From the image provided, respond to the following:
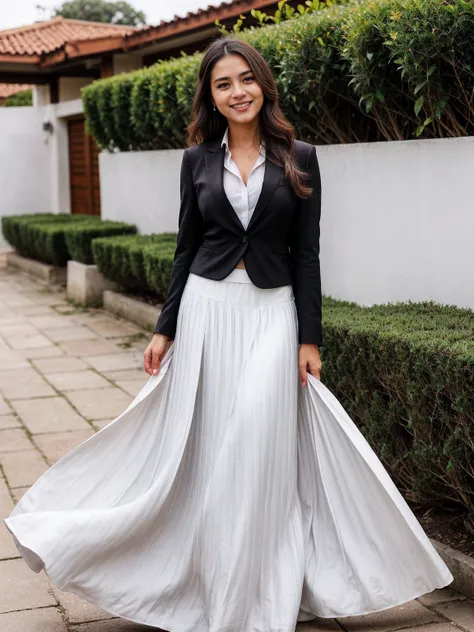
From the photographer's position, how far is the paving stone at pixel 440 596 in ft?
11.7

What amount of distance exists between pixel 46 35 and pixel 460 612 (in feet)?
57.0

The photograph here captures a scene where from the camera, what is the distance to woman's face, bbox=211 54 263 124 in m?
3.18

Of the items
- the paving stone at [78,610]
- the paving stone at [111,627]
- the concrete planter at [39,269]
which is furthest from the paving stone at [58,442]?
the concrete planter at [39,269]

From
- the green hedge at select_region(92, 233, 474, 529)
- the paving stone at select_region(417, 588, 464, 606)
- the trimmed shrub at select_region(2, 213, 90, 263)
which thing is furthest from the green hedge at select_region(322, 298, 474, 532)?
the trimmed shrub at select_region(2, 213, 90, 263)

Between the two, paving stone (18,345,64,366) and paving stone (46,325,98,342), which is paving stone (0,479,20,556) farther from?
paving stone (46,325,98,342)

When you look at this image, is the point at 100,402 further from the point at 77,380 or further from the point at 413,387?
the point at 413,387

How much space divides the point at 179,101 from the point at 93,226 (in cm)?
306

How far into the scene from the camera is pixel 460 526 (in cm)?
406

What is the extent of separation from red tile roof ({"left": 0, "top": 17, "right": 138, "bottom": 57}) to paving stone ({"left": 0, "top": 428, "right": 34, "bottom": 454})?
1114 cm

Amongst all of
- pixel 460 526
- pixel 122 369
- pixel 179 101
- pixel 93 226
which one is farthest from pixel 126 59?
pixel 460 526

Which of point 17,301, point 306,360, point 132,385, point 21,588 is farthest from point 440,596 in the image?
point 17,301

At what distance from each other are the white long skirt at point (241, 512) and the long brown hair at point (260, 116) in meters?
0.42

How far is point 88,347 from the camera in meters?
8.70

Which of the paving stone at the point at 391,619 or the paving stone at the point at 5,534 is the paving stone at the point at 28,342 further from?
the paving stone at the point at 391,619
